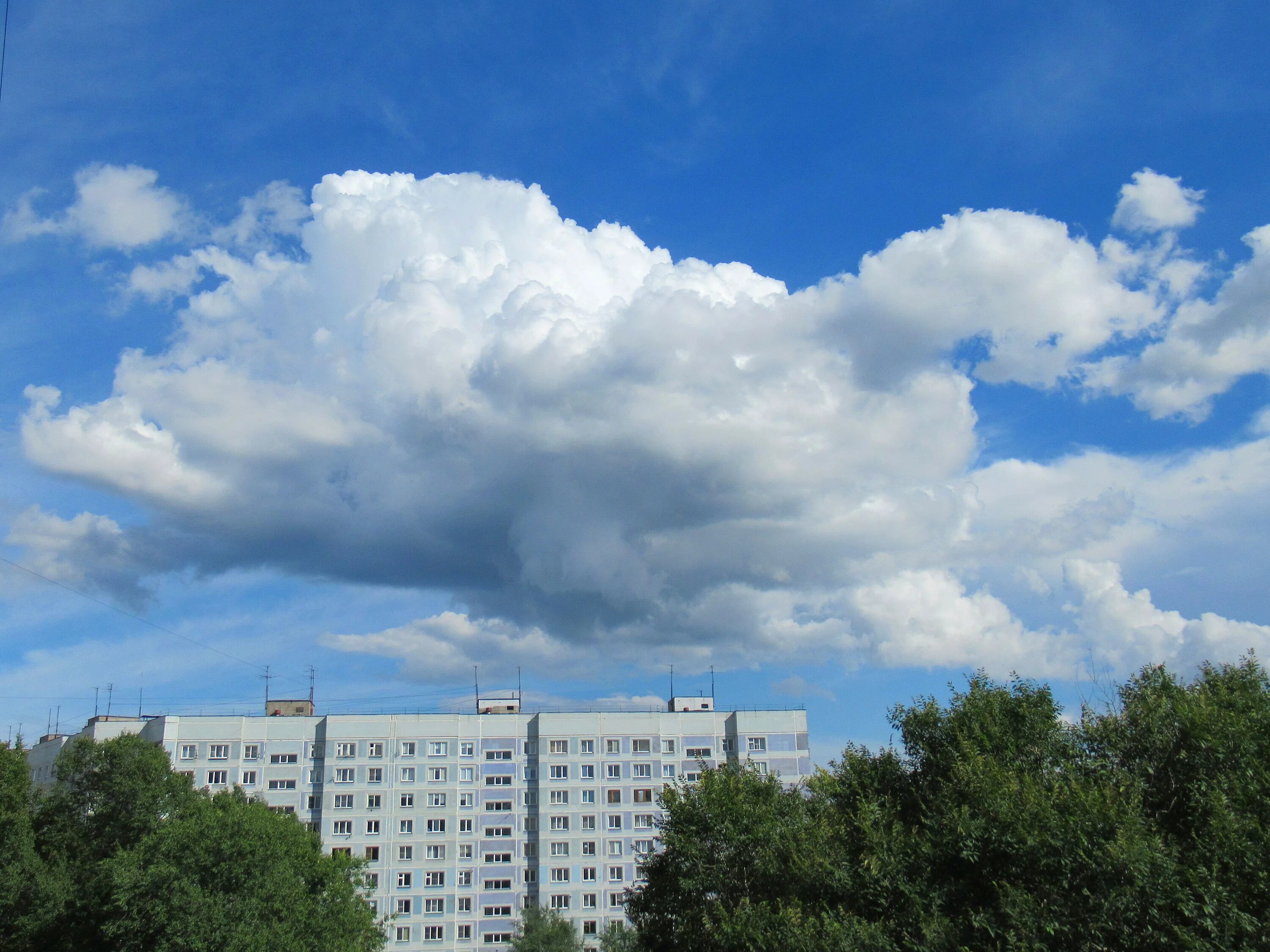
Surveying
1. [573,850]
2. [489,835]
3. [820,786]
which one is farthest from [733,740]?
[820,786]

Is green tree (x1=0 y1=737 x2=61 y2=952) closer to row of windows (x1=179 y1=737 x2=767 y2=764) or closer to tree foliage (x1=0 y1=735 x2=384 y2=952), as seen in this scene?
tree foliage (x1=0 y1=735 x2=384 y2=952)

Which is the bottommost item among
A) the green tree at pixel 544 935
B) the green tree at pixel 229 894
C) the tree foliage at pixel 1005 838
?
the green tree at pixel 544 935

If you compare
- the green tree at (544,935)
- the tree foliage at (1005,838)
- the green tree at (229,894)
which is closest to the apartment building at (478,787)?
the green tree at (544,935)

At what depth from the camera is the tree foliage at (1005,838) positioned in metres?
26.0

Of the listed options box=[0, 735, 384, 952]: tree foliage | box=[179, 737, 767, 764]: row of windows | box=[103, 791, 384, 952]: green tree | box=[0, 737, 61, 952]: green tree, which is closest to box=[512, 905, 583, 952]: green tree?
box=[179, 737, 767, 764]: row of windows

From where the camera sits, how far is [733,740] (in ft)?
355

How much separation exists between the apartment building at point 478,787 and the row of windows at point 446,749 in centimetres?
12

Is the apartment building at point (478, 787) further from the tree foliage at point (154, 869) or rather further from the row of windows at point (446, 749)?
the tree foliage at point (154, 869)

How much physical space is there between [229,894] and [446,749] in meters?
48.1

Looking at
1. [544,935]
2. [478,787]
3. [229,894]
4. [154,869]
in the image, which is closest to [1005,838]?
[229,894]

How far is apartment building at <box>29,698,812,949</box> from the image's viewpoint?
323 ft

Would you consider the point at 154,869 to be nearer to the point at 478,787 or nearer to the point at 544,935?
the point at 544,935

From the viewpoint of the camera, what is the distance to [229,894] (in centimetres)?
5653

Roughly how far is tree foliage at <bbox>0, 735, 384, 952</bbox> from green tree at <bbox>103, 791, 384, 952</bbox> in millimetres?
73
